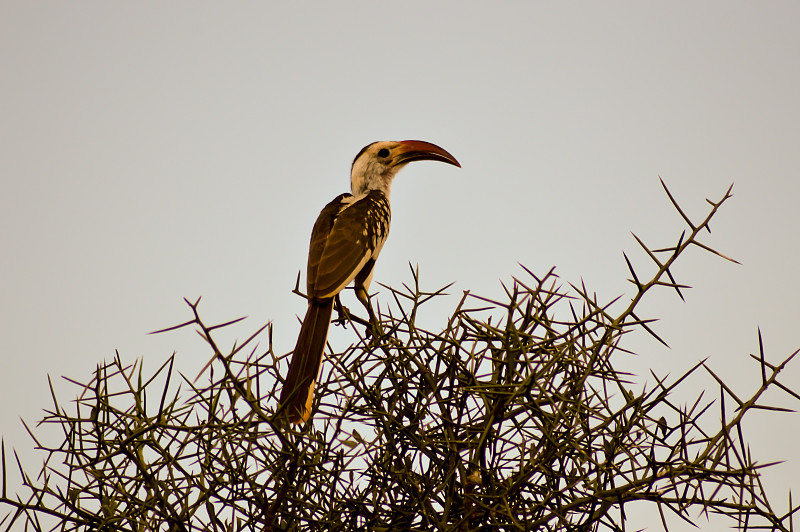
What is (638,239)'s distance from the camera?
1.44m

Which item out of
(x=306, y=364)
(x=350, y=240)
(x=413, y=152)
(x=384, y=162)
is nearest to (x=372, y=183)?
(x=384, y=162)

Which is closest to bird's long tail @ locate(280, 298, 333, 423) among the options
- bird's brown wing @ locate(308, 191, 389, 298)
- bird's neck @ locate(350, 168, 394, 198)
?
bird's brown wing @ locate(308, 191, 389, 298)

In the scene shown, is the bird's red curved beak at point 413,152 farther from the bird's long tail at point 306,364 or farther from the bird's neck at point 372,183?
the bird's long tail at point 306,364

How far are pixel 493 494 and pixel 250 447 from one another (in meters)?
0.46

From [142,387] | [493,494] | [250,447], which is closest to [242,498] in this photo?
[250,447]

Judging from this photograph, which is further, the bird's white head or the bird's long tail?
the bird's white head

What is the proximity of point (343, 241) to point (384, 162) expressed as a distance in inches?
56.4

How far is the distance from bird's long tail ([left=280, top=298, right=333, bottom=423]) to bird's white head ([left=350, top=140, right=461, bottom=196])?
2.08 metres

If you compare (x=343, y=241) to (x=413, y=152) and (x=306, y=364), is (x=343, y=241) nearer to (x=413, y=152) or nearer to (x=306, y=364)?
(x=413, y=152)

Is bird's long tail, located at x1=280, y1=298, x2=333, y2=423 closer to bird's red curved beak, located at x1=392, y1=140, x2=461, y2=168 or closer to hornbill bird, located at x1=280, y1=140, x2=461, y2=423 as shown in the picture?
hornbill bird, located at x1=280, y1=140, x2=461, y2=423

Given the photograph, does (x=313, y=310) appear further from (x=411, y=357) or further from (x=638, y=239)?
(x=638, y=239)

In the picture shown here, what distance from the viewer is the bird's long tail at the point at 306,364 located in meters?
1.44

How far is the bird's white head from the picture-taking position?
511cm

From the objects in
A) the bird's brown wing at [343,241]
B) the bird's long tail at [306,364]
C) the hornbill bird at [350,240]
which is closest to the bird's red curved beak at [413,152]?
the hornbill bird at [350,240]
